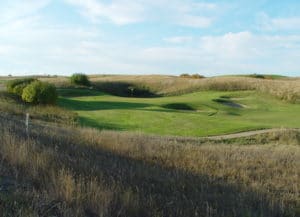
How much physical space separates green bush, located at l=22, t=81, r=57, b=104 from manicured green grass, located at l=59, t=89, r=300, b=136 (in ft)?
4.54

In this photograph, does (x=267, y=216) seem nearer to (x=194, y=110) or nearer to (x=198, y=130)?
(x=198, y=130)

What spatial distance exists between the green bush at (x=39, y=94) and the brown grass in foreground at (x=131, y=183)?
26474 millimetres

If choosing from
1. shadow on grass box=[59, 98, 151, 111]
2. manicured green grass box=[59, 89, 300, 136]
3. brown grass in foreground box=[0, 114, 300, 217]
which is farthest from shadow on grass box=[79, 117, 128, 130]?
brown grass in foreground box=[0, 114, 300, 217]

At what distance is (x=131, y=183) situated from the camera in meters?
7.84

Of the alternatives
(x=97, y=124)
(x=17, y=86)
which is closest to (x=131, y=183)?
(x=97, y=124)

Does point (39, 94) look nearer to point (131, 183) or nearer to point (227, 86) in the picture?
point (131, 183)

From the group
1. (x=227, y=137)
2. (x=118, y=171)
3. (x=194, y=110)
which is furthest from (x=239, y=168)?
(x=194, y=110)

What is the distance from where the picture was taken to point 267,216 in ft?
23.8

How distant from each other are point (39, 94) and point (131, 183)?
3161 cm

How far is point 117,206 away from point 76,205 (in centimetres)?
58

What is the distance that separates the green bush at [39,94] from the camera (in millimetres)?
38219

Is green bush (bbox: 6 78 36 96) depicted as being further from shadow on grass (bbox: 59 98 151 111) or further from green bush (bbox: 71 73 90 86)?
green bush (bbox: 71 73 90 86)

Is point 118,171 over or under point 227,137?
over

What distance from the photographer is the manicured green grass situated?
2977 centimetres
